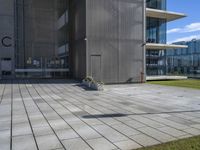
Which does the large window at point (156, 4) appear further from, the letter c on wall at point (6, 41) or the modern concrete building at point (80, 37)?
the letter c on wall at point (6, 41)

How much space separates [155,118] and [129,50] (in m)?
12.0

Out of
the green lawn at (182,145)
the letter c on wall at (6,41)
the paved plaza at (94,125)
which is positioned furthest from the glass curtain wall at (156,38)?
the green lawn at (182,145)

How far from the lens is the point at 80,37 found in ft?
59.7

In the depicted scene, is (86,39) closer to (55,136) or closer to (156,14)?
(156,14)

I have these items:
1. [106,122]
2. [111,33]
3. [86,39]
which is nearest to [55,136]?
[106,122]

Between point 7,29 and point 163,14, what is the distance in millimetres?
16140

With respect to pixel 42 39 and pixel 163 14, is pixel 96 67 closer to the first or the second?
pixel 42 39

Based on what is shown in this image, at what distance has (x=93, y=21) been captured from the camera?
16875mm

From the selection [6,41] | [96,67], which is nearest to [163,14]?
[96,67]

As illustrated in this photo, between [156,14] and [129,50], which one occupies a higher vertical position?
[156,14]

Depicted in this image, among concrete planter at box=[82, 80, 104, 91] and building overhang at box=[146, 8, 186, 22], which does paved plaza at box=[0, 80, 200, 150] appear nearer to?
concrete planter at box=[82, 80, 104, 91]

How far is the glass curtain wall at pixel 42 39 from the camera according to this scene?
21.3 meters

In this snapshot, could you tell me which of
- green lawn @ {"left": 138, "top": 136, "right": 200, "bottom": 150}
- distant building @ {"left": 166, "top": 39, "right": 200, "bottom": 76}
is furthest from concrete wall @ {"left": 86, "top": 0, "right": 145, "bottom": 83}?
green lawn @ {"left": 138, "top": 136, "right": 200, "bottom": 150}

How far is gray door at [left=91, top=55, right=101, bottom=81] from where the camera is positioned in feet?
55.5
